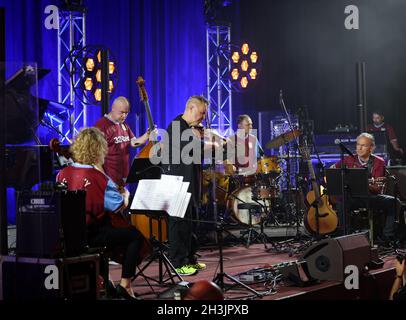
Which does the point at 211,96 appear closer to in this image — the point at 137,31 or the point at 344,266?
the point at 137,31

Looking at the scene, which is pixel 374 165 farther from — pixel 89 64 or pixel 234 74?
pixel 89 64

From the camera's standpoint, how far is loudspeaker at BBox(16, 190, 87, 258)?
14.6 feet

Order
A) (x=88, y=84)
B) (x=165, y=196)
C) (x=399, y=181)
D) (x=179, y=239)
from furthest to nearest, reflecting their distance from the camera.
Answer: (x=88, y=84) < (x=399, y=181) < (x=179, y=239) < (x=165, y=196)

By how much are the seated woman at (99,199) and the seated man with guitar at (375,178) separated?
12.5 ft

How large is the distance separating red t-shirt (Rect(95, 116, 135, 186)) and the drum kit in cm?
147

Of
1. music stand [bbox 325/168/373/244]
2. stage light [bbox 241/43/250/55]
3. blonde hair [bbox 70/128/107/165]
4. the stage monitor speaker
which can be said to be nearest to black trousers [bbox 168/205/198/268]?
blonde hair [bbox 70/128/107/165]

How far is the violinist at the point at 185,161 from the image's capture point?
618cm

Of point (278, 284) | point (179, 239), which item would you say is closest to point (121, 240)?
point (179, 239)

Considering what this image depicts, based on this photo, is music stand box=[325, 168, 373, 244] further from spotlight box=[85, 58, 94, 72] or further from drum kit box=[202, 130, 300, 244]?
spotlight box=[85, 58, 94, 72]

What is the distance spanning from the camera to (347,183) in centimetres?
696

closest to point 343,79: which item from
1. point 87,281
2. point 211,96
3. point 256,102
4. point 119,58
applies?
point 256,102

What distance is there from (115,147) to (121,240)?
275 cm

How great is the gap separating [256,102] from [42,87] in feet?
16.6

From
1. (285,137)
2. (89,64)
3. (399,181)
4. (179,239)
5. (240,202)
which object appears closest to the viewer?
(179,239)
